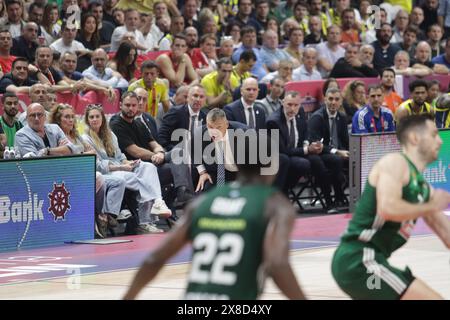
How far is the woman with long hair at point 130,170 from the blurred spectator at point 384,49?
8192 millimetres

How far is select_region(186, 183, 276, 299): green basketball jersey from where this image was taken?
5.71 m

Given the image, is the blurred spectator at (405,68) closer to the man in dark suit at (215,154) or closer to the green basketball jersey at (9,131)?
the man in dark suit at (215,154)

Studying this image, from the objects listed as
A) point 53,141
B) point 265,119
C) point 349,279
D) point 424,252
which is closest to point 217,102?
point 265,119

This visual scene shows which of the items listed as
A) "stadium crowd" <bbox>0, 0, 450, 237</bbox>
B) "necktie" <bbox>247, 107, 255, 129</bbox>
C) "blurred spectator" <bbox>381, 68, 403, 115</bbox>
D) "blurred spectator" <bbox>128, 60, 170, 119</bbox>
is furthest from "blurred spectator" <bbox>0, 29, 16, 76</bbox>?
"blurred spectator" <bbox>381, 68, 403, 115</bbox>

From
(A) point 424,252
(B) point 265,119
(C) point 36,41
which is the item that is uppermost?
(C) point 36,41

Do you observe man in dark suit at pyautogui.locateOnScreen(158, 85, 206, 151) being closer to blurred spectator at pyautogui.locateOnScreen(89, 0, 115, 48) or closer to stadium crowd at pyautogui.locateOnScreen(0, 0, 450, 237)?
stadium crowd at pyautogui.locateOnScreen(0, 0, 450, 237)

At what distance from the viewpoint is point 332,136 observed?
58.0ft

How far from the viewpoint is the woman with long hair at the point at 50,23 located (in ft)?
61.4

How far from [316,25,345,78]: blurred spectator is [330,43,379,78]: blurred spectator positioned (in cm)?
80

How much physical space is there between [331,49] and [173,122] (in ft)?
21.3

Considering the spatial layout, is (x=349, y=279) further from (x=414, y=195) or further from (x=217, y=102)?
(x=217, y=102)

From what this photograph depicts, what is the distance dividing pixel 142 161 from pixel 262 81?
464cm
